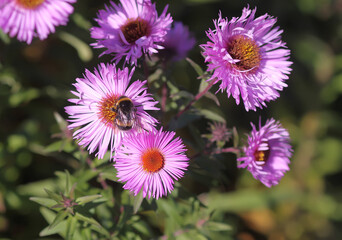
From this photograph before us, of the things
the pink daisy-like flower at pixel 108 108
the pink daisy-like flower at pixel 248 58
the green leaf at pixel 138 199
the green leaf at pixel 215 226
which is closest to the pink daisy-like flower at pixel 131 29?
the pink daisy-like flower at pixel 108 108

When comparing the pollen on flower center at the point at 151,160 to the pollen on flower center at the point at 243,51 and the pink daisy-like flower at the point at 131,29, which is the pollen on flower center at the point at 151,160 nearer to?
the pink daisy-like flower at the point at 131,29

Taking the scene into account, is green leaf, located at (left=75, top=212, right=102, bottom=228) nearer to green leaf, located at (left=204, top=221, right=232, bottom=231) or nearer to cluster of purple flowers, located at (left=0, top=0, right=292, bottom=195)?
cluster of purple flowers, located at (left=0, top=0, right=292, bottom=195)

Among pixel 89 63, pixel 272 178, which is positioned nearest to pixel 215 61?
pixel 272 178

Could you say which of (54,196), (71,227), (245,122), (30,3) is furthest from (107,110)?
(245,122)

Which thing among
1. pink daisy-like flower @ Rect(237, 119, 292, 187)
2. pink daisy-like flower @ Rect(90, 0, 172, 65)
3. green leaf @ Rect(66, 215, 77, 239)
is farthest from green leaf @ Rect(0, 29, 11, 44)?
Result: pink daisy-like flower @ Rect(237, 119, 292, 187)

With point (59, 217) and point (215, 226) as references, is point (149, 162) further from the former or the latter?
point (215, 226)
